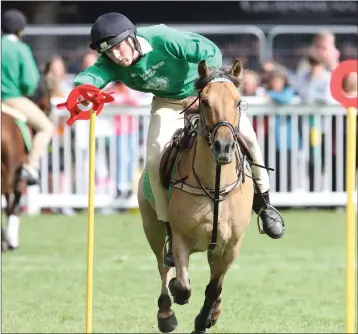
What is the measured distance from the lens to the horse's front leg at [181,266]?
8.20 metres

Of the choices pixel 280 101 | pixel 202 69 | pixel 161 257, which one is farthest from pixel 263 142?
pixel 202 69

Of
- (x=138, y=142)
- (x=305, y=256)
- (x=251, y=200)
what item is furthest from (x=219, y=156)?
(x=138, y=142)

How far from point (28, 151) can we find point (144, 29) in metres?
6.00

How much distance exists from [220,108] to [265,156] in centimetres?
1023

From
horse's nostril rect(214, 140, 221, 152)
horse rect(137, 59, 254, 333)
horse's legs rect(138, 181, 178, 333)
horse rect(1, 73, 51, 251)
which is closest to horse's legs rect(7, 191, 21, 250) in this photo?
horse rect(1, 73, 51, 251)

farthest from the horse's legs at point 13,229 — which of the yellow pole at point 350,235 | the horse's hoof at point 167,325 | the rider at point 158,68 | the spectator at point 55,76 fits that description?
the yellow pole at point 350,235

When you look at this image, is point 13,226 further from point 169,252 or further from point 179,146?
point 179,146

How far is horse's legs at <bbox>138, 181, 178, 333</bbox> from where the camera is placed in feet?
29.2

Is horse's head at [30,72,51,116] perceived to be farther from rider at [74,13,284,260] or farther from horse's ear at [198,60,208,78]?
horse's ear at [198,60,208,78]

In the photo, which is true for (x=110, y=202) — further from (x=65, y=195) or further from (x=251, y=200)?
(x=251, y=200)

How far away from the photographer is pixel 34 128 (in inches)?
583

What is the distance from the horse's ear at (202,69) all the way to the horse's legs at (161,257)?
1484 millimetres

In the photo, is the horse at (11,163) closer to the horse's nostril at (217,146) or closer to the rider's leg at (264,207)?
the rider's leg at (264,207)

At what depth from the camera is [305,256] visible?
13.5 m
